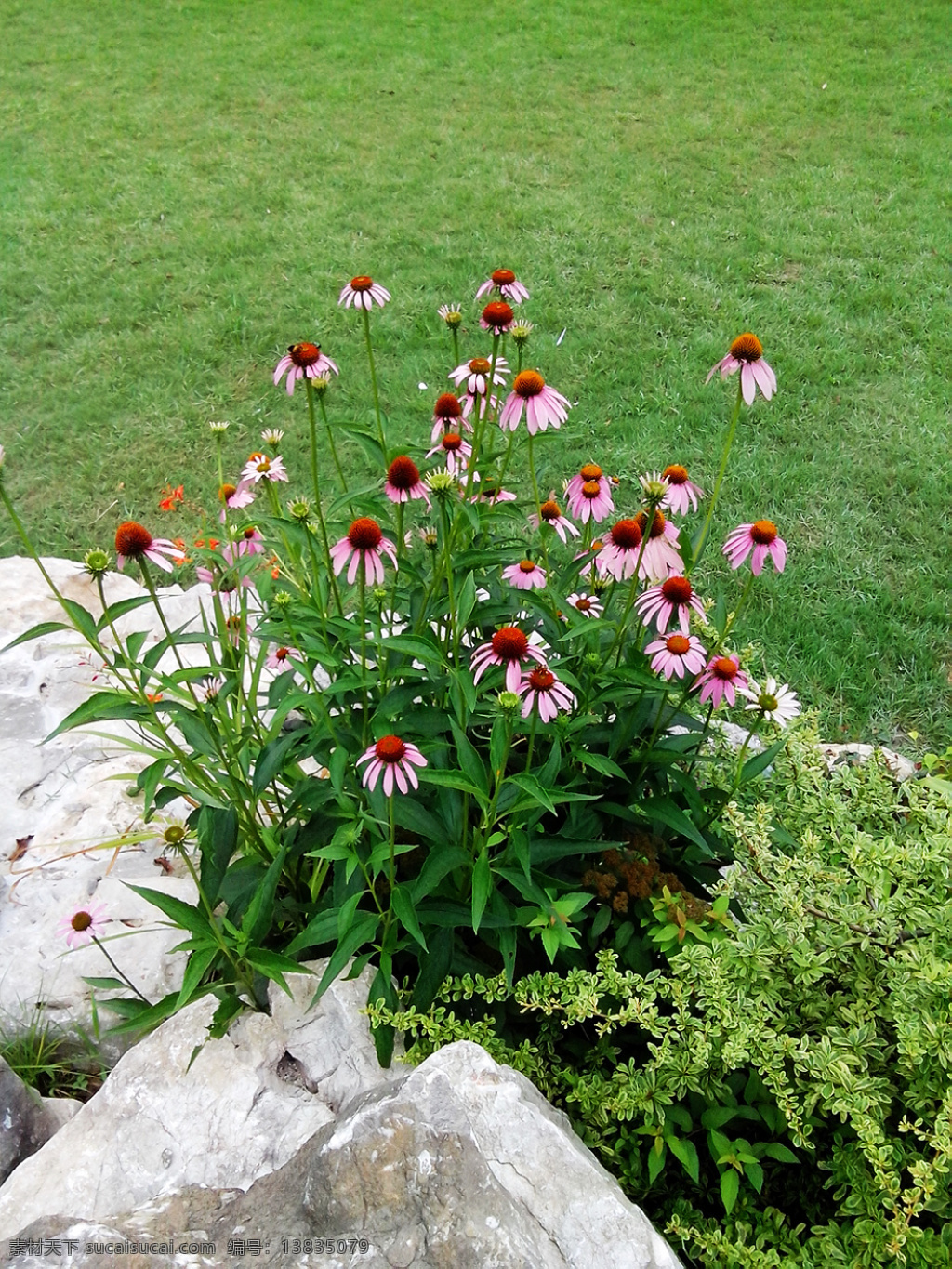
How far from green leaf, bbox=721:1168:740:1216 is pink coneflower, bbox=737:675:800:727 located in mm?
763

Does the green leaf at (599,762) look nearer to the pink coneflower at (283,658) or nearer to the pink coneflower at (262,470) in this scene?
the pink coneflower at (283,658)

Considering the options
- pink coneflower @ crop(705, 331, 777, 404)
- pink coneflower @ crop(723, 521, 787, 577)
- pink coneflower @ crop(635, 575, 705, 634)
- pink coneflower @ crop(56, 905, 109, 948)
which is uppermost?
pink coneflower @ crop(705, 331, 777, 404)

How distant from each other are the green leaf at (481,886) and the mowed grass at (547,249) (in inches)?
62.9

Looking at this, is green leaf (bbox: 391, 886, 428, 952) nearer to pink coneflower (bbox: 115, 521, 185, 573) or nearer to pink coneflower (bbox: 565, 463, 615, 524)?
pink coneflower (bbox: 115, 521, 185, 573)

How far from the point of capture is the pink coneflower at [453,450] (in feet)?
6.03

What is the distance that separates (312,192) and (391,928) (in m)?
5.02

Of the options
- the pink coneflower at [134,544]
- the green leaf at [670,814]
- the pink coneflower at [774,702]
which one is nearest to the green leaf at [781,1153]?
the green leaf at [670,814]

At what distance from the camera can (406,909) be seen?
60.1 inches

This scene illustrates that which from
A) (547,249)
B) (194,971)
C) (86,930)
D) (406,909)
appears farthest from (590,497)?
(547,249)

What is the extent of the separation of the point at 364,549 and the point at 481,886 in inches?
22.2

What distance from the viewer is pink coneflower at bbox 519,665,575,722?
4.82ft

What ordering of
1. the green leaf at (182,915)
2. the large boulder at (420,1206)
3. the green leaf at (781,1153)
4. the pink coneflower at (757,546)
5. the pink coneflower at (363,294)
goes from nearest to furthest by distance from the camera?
the large boulder at (420,1206)
the green leaf at (781,1153)
the green leaf at (182,915)
the pink coneflower at (757,546)
the pink coneflower at (363,294)

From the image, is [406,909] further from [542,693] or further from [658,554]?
[658,554]

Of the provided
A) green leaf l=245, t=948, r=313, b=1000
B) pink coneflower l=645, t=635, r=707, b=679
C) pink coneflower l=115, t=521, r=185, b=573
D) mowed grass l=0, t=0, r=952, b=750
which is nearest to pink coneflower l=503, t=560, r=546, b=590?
pink coneflower l=645, t=635, r=707, b=679
